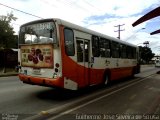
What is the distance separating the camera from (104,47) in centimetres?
1357

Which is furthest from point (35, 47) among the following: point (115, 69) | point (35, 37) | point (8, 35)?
point (8, 35)

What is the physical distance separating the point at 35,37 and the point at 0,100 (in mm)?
2864

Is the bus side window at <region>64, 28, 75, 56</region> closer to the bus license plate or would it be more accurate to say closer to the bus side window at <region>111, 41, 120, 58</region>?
the bus license plate

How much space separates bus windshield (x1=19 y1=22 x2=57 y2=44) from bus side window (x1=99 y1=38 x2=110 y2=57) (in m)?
4.21

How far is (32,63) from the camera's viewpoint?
970cm

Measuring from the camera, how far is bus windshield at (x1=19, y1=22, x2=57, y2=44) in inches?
361

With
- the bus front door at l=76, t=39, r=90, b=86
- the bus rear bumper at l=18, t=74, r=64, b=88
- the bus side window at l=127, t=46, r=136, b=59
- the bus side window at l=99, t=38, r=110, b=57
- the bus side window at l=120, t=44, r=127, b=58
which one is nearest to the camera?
the bus rear bumper at l=18, t=74, r=64, b=88

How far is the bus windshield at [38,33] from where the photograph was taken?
9172mm

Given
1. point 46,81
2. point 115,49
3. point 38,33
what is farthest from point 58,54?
point 115,49

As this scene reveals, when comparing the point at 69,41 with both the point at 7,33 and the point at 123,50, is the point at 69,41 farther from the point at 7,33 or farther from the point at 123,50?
the point at 7,33

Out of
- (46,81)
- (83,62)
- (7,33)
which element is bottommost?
(46,81)

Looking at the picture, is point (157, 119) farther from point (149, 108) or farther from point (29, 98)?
point (29, 98)

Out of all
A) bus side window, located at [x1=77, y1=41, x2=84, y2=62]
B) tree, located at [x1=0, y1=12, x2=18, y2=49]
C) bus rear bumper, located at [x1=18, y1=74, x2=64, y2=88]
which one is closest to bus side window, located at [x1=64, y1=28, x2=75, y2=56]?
bus side window, located at [x1=77, y1=41, x2=84, y2=62]

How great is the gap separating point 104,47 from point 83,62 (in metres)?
3.33
